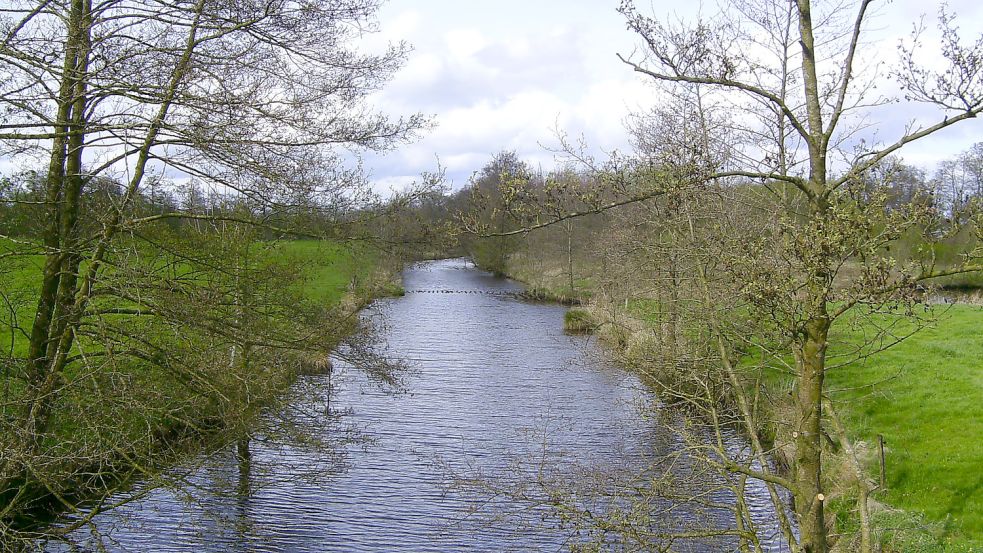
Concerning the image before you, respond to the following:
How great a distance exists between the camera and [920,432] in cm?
1149

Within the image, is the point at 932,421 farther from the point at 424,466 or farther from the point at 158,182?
the point at 158,182

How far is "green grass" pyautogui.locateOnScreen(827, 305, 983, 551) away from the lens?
9219 mm

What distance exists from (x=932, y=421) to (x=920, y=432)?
53 cm

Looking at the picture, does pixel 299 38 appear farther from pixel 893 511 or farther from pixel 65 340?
pixel 893 511

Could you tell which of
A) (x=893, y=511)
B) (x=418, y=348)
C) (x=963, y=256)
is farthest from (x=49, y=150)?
(x=418, y=348)

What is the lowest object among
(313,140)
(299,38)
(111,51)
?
(313,140)

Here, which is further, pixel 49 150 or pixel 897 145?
pixel 49 150

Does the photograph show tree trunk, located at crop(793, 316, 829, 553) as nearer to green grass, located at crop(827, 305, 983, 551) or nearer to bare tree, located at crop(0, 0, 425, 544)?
green grass, located at crop(827, 305, 983, 551)

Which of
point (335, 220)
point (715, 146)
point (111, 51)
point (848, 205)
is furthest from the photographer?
point (335, 220)

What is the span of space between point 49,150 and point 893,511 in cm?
994

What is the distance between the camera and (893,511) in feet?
29.8

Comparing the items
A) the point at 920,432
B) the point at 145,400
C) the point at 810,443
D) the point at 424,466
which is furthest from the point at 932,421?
the point at 145,400

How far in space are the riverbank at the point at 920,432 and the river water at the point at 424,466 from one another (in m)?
2.22

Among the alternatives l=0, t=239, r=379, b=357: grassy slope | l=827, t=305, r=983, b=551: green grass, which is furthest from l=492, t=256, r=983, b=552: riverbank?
l=0, t=239, r=379, b=357: grassy slope
